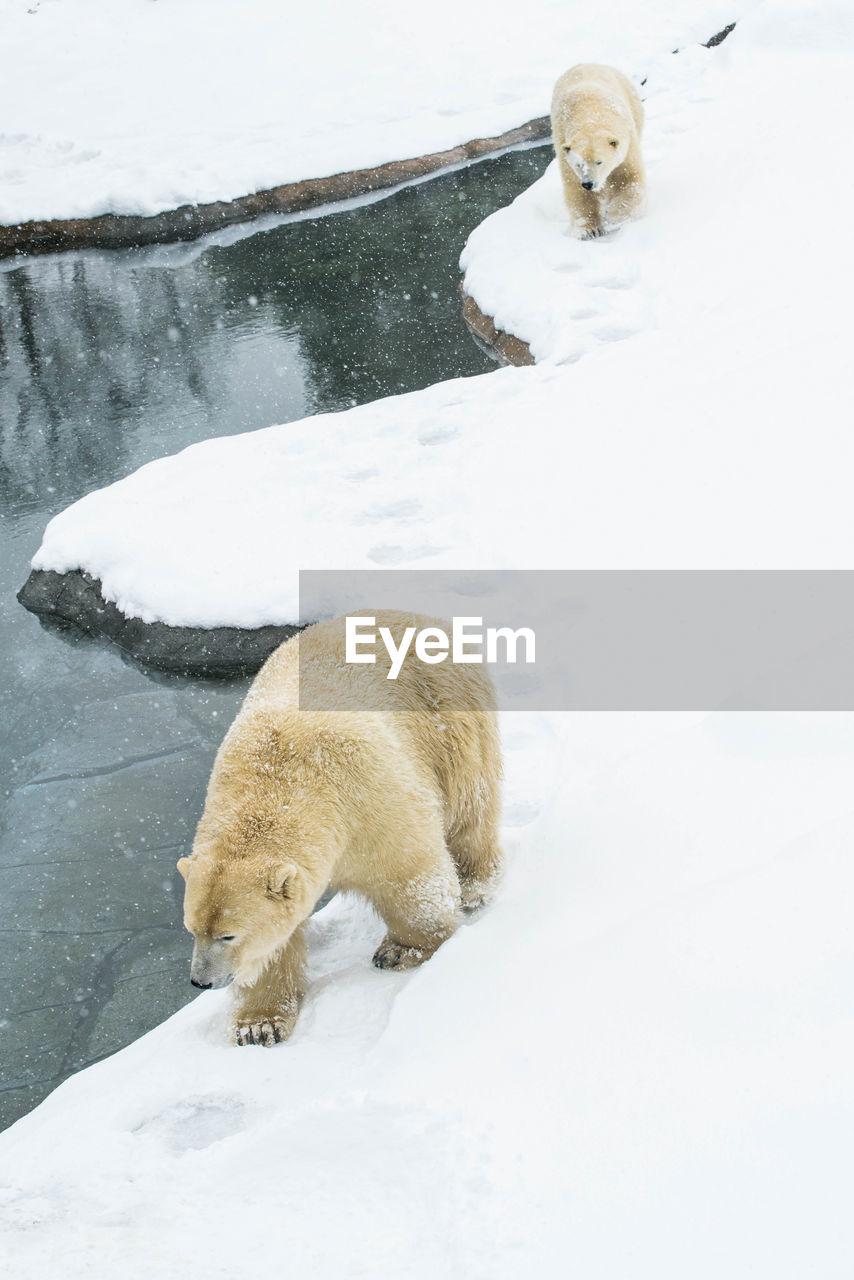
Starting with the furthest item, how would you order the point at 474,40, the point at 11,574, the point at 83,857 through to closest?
1. the point at 474,40
2. the point at 11,574
3. the point at 83,857

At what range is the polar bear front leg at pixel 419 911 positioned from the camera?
118 inches

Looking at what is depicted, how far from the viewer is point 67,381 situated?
8945 millimetres

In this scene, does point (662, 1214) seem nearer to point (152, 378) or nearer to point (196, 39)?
point (152, 378)

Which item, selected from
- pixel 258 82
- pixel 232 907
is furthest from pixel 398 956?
pixel 258 82

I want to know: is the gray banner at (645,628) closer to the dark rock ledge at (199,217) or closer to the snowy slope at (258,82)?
the dark rock ledge at (199,217)

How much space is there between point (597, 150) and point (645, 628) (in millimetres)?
4947

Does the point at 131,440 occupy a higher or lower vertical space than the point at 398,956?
higher

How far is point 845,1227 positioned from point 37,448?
7387 mm

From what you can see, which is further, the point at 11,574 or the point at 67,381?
the point at 67,381

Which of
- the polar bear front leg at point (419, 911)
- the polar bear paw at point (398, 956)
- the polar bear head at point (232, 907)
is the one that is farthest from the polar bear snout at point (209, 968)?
the polar bear paw at point (398, 956)

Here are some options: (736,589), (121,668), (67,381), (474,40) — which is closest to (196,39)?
(474,40)

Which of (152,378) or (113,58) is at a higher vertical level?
(113,58)

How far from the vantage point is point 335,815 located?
283 cm

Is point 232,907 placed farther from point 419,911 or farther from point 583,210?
point 583,210
